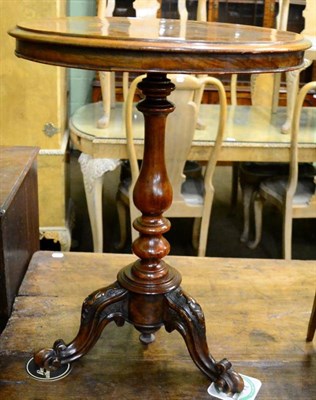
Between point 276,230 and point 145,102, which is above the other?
point 145,102

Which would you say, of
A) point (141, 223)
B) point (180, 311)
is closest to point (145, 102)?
point (141, 223)

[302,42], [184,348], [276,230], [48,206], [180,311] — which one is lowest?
[276,230]

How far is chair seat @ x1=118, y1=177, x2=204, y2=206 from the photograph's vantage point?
2.52m

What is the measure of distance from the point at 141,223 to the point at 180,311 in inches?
8.1

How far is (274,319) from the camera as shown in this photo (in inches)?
58.0

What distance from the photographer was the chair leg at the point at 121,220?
2.80m

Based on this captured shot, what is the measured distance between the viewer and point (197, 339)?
1257 millimetres

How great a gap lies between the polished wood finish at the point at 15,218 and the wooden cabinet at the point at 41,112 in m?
0.67

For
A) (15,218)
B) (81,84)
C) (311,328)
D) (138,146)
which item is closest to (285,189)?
(138,146)

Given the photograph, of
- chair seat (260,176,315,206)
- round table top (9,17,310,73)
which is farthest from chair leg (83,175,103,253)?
round table top (9,17,310,73)

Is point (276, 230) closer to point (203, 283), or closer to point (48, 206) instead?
point (48, 206)

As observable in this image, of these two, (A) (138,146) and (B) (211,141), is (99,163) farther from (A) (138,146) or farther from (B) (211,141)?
(B) (211,141)

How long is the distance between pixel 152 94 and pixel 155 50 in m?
0.25

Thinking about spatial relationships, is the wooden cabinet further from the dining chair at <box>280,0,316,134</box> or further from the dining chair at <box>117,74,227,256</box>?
the dining chair at <box>280,0,316,134</box>
